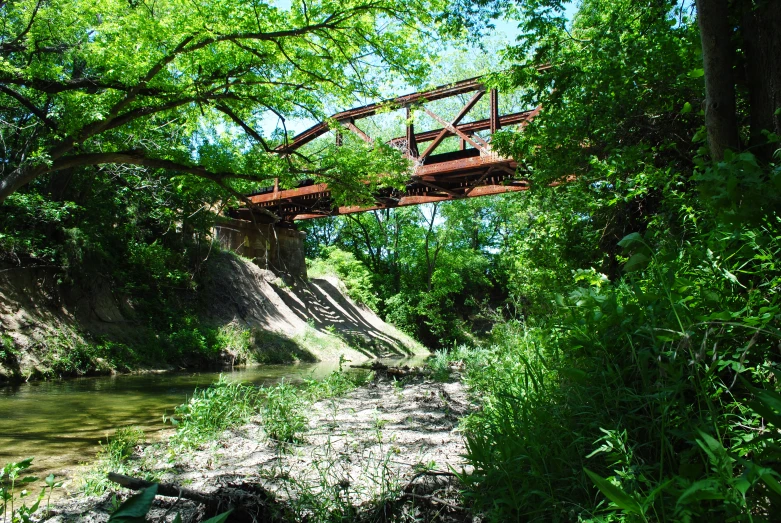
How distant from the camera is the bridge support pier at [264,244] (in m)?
24.0

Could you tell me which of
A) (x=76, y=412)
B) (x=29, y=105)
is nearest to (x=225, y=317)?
(x=29, y=105)

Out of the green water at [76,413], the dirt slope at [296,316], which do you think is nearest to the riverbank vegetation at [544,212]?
the green water at [76,413]

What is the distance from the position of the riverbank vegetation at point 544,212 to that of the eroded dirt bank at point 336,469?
0.07 meters

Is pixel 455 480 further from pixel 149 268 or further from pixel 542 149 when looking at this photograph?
pixel 149 268

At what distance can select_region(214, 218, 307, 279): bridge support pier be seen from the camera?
23969mm

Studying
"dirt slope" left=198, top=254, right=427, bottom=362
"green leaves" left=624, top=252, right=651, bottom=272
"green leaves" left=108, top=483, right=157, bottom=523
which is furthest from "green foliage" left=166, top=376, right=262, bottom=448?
"dirt slope" left=198, top=254, right=427, bottom=362

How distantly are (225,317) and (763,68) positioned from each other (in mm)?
17183

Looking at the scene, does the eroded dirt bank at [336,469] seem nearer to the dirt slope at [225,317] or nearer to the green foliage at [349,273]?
the dirt slope at [225,317]

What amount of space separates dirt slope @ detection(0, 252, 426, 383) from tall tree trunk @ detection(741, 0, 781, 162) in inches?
488

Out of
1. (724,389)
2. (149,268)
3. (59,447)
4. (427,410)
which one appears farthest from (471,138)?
(724,389)

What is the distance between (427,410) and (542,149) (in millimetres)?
3690

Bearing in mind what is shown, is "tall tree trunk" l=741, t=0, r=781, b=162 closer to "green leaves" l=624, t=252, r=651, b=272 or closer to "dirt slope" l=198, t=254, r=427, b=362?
"green leaves" l=624, t=252, r=651, b=272

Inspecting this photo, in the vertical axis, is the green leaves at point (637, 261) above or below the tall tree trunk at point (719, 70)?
below

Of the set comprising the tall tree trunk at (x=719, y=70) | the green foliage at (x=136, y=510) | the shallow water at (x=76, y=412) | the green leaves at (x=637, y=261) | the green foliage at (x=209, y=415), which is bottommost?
the shallow water at (x=76, y=412)
